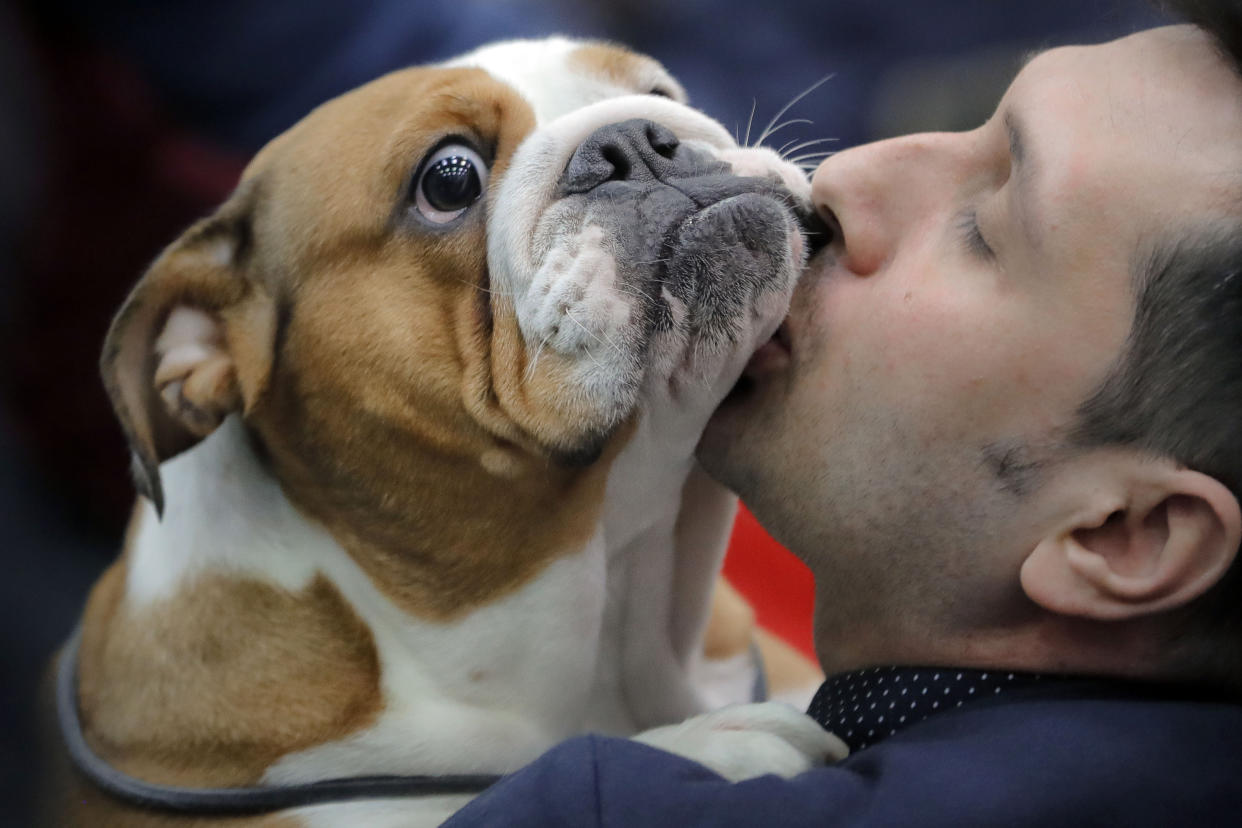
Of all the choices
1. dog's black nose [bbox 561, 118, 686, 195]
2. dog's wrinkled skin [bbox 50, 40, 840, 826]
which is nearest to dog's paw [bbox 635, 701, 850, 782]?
dog's wrinkled skin [bbox 50, 40, 840, 826]

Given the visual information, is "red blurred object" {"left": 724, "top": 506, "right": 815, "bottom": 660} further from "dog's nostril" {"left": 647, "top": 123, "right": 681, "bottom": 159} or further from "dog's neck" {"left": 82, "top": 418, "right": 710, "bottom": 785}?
"dog's nostril" {"left": 647, "top": 123, "right": 681, "bottom": 159}

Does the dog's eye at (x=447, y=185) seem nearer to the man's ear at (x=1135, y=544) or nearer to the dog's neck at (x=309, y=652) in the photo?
the dog's neck at (x=309, y=652)

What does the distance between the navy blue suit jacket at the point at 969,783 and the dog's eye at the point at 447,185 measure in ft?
2.67

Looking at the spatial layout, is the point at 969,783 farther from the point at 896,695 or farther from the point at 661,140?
the point at 661,140

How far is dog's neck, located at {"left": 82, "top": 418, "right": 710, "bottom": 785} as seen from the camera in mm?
1640

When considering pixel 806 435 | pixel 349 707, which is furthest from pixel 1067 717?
pixel 349 707

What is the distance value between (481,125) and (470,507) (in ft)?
1.97

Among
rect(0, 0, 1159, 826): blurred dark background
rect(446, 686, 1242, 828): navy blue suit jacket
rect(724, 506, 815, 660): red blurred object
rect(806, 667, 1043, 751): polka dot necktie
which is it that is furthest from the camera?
rect(724, 506, 815, 660): red blurred object

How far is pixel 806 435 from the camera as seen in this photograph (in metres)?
Result: 1.53

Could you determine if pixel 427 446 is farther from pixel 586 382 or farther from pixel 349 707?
pixel 349 707

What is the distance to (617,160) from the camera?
1.54 meters

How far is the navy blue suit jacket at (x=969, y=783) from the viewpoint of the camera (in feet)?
4.06

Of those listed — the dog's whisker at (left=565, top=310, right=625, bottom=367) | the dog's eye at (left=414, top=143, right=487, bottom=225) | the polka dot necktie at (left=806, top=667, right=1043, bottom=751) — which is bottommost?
the polka dot necktie at (left=806, top=667, right=1043, bottom=751)

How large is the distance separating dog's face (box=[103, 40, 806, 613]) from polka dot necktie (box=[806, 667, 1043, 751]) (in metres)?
0.47
